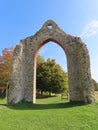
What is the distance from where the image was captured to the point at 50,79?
2950 cm

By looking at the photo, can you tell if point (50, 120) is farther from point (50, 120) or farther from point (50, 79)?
point (50, 79)

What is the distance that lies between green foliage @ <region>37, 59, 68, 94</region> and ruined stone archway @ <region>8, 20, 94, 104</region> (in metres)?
13.4

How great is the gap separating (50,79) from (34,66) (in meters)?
13.8

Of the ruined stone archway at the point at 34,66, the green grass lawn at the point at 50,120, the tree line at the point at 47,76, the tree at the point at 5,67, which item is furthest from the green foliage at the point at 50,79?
the green grass lawn at the point at 50,120

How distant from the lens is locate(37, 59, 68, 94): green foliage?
29312 millimetres

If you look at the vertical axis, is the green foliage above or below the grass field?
above

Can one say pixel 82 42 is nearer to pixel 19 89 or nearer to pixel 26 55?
pixel 26 55

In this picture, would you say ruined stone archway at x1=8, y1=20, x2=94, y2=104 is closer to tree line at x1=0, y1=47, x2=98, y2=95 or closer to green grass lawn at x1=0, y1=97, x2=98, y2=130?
green grass lawn at x1=0, y1=97, x2=98, y2=130

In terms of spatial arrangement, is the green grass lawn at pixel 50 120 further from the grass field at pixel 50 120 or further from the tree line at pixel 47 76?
the tree line at pixel 47 76

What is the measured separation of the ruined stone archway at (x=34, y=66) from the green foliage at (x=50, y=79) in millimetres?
13406

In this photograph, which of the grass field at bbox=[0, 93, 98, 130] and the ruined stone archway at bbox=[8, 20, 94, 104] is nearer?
the grass field at bbox=[0, 93, 98, 130]

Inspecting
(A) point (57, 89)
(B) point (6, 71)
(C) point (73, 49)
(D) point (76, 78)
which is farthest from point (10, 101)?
(A) point (57, 89)

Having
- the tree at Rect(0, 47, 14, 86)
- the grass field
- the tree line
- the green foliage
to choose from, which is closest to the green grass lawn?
the grass field

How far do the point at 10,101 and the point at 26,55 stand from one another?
433 cm
